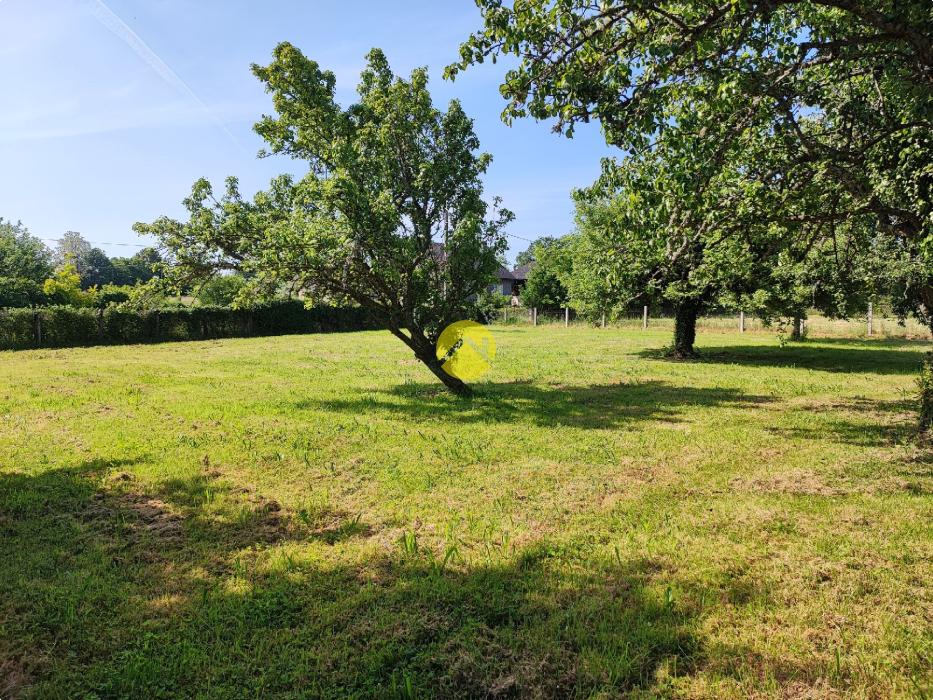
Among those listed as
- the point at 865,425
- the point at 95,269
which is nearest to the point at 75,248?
the point at 95,269

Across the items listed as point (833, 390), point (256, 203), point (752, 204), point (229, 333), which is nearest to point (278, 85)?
point (256, 203)

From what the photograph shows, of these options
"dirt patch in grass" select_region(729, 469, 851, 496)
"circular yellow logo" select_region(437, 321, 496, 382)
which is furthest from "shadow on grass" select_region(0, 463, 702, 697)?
"circular yellow logo" select_region(437, 321, 496, 382)

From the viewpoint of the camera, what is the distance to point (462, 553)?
423cm

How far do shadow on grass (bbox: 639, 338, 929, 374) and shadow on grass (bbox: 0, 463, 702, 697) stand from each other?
49.3 feet

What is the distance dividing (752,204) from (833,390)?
7546mm

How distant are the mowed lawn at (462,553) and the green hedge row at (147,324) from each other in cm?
1127

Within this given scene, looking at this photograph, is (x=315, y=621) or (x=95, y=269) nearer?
(x=315, y=621)

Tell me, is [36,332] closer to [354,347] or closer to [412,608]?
[354,347]

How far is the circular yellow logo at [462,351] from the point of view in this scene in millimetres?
11375

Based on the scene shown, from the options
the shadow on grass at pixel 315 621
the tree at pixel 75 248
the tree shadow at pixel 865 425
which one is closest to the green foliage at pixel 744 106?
the tree shadow at pixel 865 425

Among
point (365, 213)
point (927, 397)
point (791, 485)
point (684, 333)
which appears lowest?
point (791, 485)

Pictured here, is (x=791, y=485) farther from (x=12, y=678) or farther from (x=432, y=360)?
(x=432, y=360)

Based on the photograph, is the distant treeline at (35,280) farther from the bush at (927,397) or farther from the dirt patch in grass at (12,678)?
the bush at (927,397)

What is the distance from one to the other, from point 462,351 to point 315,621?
9.49 metres
